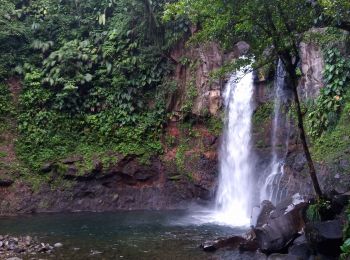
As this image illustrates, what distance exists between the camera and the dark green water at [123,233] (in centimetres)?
1271

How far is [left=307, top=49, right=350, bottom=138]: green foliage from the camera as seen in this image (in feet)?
55.6

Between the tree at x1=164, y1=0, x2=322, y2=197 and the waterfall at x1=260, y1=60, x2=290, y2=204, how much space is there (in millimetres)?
5840

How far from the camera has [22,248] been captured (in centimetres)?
1306

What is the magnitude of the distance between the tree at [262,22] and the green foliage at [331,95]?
526 centimetres

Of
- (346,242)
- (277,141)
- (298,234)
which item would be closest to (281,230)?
(298,234)

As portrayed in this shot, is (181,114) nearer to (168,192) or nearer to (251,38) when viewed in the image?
(168,192)

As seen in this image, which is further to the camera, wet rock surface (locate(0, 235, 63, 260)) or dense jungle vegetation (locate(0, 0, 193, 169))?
dense jungle vegetation (locate(0, 0, 193, 169))

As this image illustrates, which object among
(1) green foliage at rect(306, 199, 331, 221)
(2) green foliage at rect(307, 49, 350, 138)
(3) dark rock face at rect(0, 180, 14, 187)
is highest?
(2) green foliage at rect(307, 49, 350, 138)

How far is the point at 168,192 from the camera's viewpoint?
2161cm

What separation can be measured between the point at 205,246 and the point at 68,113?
41.4ft

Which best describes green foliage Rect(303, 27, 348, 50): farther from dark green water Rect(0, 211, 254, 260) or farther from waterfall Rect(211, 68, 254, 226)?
dark green water Rect(0, 211, 254, 260)

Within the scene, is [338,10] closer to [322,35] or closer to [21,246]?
[322,35]

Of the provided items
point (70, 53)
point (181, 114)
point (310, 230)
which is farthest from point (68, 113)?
point (310, 230)

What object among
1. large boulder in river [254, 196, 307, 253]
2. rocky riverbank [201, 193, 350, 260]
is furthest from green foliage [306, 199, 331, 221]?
large boulder in river [254, 196, 307, 253]
